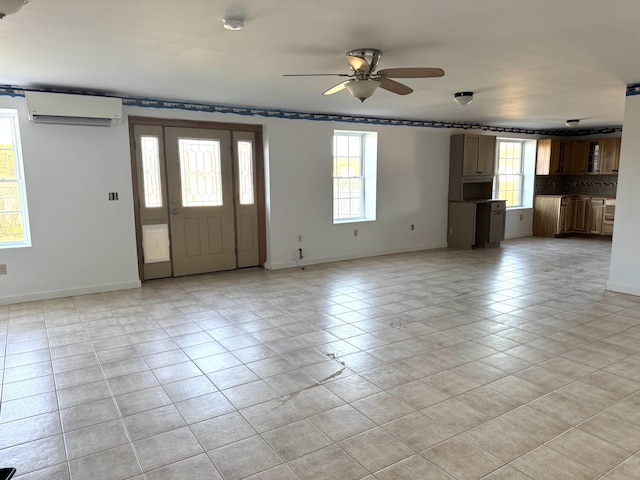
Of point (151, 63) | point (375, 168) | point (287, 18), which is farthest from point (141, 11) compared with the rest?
point (375, 168)

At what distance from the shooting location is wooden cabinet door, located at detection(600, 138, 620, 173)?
29.0 feet

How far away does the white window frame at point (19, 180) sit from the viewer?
4663mm

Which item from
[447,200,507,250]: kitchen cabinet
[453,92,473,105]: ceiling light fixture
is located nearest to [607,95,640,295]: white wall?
[453,92,473,105]: ceiling light fixture

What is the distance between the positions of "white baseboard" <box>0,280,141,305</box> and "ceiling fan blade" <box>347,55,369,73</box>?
381cm

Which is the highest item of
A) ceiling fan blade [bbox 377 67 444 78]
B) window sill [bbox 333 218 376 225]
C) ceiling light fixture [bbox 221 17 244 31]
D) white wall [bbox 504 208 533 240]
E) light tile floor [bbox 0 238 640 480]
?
ceiling light fixture [bbox 221 17 244 31]

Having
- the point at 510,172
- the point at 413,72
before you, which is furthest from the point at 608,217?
the point at 413,72

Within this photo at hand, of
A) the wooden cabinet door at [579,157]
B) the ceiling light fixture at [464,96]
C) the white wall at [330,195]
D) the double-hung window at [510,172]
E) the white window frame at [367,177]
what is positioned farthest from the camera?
the wooden cabinet door at [579,157]

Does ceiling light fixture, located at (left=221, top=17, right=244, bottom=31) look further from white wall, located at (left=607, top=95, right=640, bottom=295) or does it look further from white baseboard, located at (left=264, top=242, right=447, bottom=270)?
white wall, located at (left=607, top=95, right=640, bottom=295)

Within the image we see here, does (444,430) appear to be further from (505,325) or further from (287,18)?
(287,18)

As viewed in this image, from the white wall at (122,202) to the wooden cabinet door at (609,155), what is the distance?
13.9 ft

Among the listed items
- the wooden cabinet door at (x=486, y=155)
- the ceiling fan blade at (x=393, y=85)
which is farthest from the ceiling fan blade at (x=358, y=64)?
the wooden cabinet door at (x=486, y=155)

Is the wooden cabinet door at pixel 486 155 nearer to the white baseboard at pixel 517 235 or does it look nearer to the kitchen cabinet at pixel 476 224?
the kitchen cabinet at pixel 476 224

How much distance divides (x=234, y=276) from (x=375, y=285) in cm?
194

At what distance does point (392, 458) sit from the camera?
211 centimetres
